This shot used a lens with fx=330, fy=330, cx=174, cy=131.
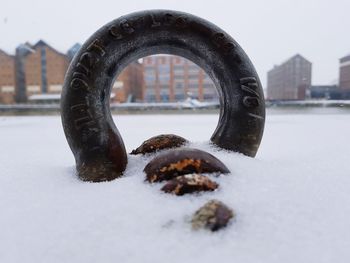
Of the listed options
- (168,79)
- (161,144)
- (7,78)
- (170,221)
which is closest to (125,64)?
(161,144)

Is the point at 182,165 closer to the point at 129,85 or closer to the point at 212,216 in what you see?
the point at 212,216

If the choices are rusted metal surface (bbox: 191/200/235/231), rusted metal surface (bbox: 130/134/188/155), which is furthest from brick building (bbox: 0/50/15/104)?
rusted metal surface (bbox: 191/200/235/231)

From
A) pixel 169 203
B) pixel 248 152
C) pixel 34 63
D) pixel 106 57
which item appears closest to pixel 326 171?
pixel 248 152

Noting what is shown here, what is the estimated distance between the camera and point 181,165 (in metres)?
1.81

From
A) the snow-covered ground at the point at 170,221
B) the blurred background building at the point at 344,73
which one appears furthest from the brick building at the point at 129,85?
the snow-covered ground at the point at 170,221

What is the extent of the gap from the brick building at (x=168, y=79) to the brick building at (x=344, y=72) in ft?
62.8

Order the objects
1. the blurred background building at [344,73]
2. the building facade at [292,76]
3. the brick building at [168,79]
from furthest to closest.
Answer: the building facade at [292,76]
the brick building at [168,79]
the blurred background building at [344,73]

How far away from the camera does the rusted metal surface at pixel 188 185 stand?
167cm

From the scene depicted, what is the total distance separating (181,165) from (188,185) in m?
0.16

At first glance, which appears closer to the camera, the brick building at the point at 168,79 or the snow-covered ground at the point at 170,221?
the snow-covered ground at the point at 170,221

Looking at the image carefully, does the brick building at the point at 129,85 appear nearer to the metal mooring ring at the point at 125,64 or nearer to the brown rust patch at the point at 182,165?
the metal mooring ring at the point at 125,64

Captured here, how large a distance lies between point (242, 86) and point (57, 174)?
1.52m

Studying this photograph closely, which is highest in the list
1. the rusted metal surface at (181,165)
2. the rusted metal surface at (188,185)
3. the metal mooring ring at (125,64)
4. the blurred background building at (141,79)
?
the blurred background building at (141,79)

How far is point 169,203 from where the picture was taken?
162cm
